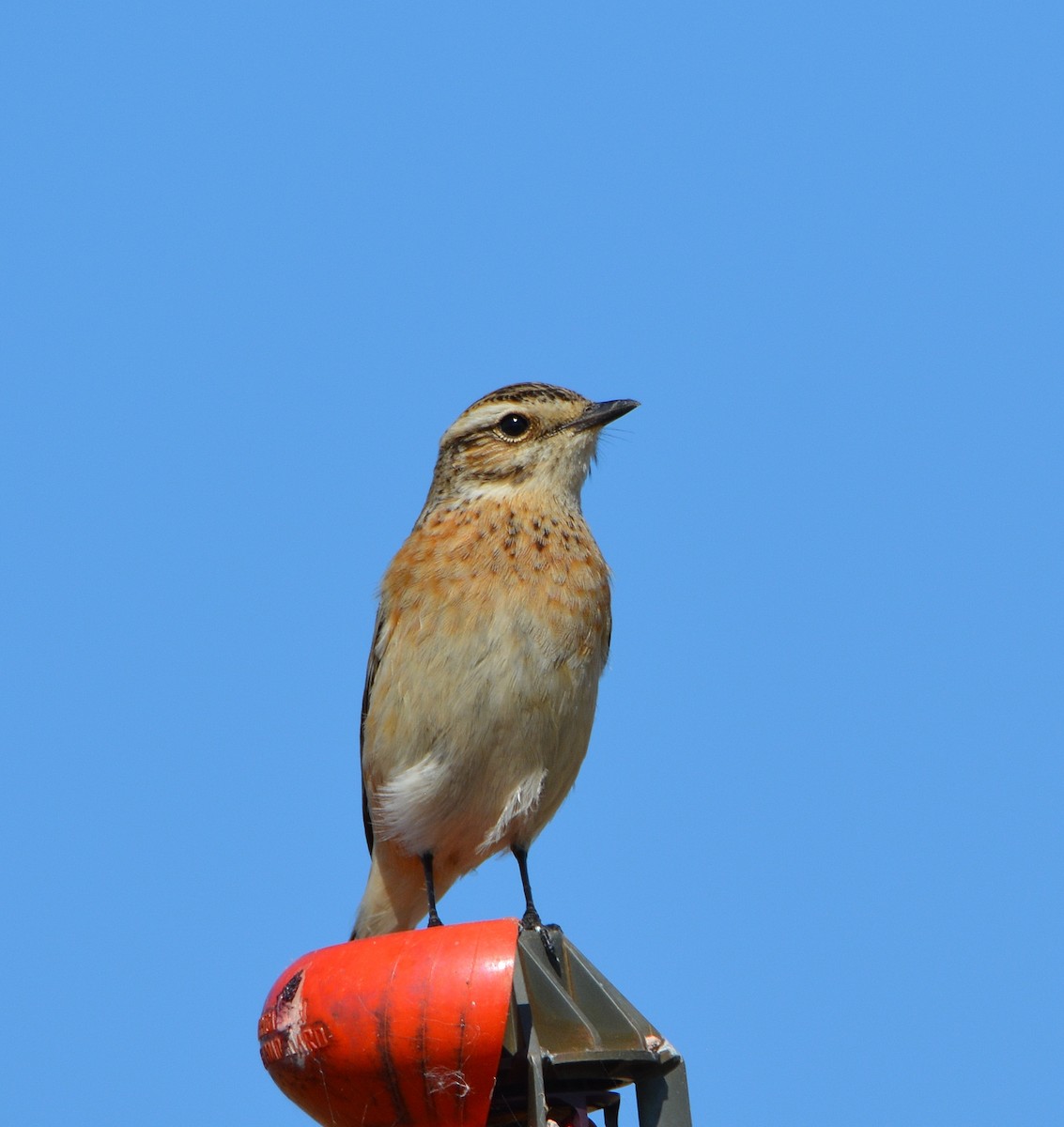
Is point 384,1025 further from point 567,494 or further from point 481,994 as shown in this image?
point 567,494

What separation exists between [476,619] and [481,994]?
3.43 m

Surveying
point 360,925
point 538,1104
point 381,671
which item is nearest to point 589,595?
point 381,671

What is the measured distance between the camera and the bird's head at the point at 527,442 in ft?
32.6

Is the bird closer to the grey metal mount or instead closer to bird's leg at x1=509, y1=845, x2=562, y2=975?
bird's leg at x1=509, y1=845, x2=562, y2=975

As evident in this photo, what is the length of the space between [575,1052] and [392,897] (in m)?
4.33

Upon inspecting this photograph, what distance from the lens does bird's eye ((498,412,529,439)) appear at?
10125 millimetres

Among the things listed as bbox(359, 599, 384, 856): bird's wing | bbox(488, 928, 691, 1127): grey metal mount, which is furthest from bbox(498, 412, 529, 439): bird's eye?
bbox(488, 928, 691, 1127): grey metal mount

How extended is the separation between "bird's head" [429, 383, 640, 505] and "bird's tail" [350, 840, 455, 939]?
2352 mm

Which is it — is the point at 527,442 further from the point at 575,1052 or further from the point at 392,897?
the point at 575,1052

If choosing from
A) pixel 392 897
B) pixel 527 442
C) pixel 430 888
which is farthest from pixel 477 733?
pixel 527 442

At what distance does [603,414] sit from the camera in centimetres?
1005

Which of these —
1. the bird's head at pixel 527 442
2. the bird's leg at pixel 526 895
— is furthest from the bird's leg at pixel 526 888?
the bird's head at pixel 527 442

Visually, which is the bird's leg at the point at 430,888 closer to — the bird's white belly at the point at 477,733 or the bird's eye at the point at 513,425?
the bird's white belly at the point at 477,733

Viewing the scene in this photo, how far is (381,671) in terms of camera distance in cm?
952
